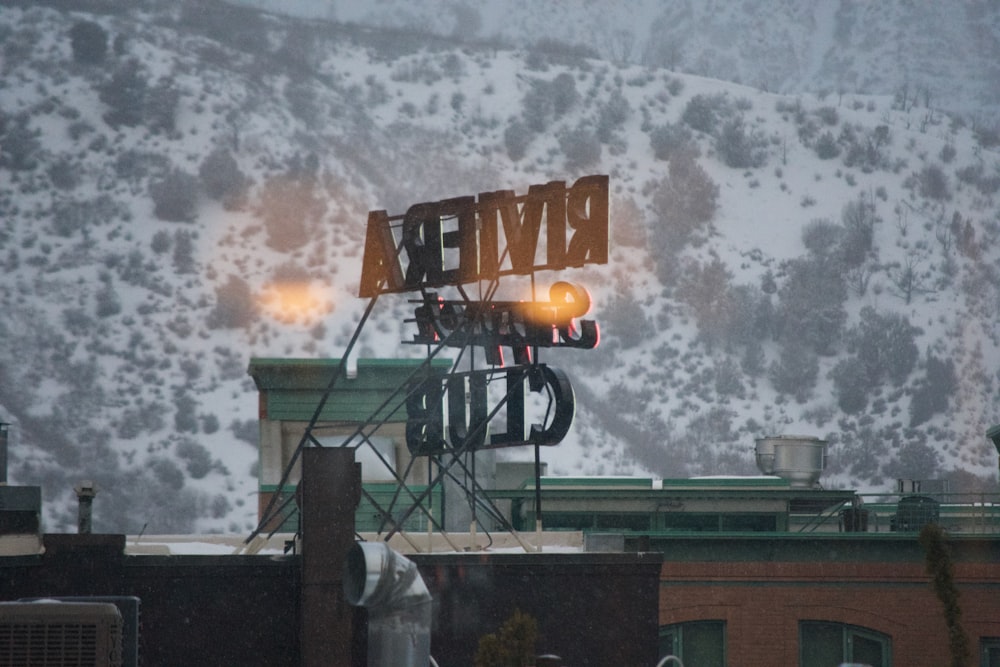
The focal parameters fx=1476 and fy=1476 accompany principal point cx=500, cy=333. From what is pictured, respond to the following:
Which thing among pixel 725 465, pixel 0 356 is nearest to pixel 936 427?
pixel 725 465

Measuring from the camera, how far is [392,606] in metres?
20.8

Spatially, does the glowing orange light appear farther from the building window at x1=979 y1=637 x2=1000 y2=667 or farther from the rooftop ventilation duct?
the building window at x1=979 y1=637 x2=1000 y2=667

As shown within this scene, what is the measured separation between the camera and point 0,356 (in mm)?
120250

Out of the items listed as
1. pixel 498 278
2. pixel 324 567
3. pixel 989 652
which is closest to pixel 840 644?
pixel 989 652

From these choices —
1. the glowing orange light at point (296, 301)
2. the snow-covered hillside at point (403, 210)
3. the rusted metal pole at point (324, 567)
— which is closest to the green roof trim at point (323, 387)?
the rusted metal pole at point (324, 567)

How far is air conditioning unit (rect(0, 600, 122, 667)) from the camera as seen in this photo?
17.7 metres

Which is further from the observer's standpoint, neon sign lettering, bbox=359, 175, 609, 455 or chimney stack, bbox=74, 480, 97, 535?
neon sign lettering, bbox=359, 175, 609, 455

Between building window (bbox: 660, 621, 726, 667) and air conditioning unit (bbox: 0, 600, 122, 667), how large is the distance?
812 inches

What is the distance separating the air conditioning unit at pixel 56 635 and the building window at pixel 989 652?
25.1 meters

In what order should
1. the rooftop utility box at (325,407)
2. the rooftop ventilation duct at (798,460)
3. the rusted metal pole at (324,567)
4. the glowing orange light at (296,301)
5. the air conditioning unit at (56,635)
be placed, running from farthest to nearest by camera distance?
the glowing orange light at (296,301) < the rooftop ventilation duct at (798,460) < the rooftop utility box at (325,407) < the rusted metal pole at (324,567) < the air conditioning unit at (56,635)

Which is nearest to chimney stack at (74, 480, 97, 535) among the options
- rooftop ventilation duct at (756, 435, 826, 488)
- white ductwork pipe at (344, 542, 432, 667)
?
white ductwork pipe at (344, 542, 432, 667)

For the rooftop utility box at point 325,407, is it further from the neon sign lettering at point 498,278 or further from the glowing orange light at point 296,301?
the glowing orange light at point 296,301

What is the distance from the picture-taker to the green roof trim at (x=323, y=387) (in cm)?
4347

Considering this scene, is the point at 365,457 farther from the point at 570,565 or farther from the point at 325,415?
the point at 570,565
